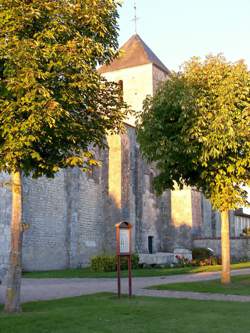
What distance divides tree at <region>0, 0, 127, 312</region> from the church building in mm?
8277

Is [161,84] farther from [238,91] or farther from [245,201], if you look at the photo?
[245,201]

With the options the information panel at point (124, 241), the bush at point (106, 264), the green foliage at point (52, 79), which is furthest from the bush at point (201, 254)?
the green foliage at point (52, 79)

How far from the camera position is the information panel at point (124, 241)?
492 inches

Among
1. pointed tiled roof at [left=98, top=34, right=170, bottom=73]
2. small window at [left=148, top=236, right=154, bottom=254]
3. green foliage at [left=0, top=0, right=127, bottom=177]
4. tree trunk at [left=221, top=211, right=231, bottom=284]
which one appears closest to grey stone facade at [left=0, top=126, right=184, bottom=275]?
small window at [left=148, top=236, right=154, bottom=254]

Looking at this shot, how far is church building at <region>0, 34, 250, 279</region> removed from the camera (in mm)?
26250

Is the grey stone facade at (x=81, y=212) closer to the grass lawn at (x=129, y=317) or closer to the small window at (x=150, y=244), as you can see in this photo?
the small window at (x=150, y=244)

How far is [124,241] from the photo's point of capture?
497 inches

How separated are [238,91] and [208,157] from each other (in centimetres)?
217

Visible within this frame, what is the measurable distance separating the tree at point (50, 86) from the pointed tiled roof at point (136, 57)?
117 feet

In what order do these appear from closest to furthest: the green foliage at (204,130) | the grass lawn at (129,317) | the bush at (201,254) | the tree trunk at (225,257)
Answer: the grass lawn at (129,317)
the green foliage at (204,130)
the tree trunk at (225,257)
the bush at (201,254)

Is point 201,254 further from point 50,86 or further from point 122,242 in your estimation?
point 50,86

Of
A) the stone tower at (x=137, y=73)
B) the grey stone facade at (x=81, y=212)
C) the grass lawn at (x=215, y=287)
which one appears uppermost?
the stone tower at (x=137, y=73)

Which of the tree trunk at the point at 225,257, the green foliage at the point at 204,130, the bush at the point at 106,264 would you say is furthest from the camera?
the bush at the point at 106,264

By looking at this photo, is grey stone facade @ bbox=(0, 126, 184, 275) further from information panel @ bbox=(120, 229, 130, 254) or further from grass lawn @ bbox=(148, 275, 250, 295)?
information panel @ bbox=(120, 229, 130, 254)
